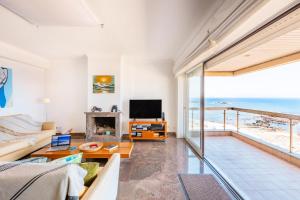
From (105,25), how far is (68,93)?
348 cm

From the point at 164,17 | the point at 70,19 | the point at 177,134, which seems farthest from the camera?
the point at 177,134

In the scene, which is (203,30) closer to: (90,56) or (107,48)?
(107,48)

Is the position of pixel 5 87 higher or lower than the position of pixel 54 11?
lower

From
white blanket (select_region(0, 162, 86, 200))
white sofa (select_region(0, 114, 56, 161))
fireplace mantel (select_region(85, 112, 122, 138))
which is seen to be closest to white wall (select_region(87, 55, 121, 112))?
fireplace mantel (select_region(85, 112, 122, 138))

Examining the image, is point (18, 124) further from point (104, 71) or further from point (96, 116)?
point (104, 71)

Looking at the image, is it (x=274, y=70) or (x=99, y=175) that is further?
(x=274, y=70)

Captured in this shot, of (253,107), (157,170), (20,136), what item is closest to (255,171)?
(157,170)

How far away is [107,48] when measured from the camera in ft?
13.6

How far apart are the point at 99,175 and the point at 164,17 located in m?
A: 2.30

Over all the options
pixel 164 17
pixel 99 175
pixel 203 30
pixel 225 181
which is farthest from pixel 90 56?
pixel 225 181

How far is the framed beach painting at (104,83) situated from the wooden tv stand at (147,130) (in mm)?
1277

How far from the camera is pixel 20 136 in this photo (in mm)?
3539

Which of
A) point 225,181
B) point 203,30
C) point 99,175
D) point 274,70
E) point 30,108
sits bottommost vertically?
point 225,181

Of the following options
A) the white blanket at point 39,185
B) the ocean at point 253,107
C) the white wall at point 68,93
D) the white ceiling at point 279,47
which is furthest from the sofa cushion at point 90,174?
the white wall at point 68,93
